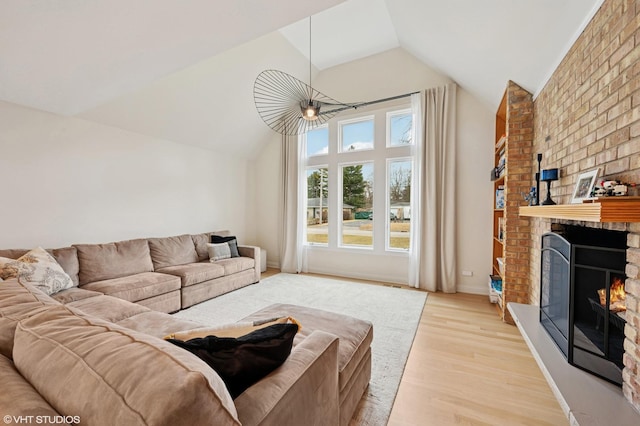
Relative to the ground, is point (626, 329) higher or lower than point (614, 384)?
higher

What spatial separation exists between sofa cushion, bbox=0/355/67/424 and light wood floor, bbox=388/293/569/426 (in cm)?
170

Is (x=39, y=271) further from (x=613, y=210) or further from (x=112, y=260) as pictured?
(x=613, y=210)

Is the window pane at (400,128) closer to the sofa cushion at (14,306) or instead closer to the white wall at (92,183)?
the white wall at (92,183)

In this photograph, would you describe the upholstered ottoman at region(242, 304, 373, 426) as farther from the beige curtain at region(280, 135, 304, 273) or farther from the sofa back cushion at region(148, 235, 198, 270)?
the beige curtain at region(280, 135, 304, 273)

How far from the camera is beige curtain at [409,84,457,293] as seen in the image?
13.6 feet

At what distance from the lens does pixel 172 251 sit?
403cm

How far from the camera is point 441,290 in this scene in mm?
4223

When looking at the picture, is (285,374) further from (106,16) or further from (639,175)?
(106,16)

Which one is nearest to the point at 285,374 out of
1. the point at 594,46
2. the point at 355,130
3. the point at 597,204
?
the point at 597,204

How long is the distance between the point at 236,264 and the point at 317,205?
6.75 ft

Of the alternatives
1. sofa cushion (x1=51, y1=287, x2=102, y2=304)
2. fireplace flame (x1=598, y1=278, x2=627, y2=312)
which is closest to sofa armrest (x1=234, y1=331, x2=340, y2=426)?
fireplace flame (x1=598, y1=278, x2=627, y2=312)

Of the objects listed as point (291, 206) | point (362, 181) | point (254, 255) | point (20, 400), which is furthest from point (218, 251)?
point (20, 400)

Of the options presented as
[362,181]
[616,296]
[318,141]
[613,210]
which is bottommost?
[616,296]

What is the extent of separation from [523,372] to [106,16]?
409 cm
